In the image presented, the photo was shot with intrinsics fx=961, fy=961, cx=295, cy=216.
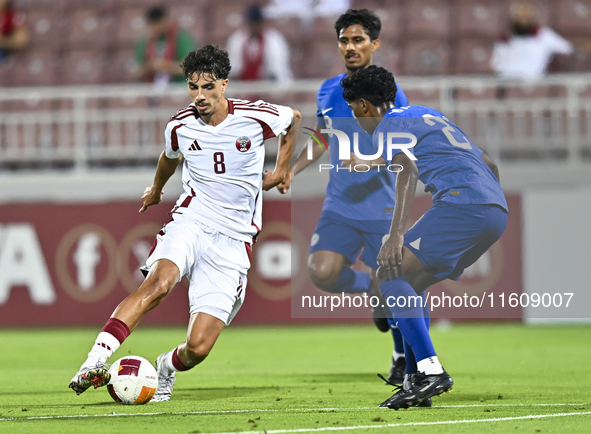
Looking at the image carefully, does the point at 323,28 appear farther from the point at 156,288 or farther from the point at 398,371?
the point at 156,288

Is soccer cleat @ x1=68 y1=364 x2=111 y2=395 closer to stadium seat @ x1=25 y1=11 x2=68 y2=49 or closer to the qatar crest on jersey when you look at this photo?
the qatar crest on jersey

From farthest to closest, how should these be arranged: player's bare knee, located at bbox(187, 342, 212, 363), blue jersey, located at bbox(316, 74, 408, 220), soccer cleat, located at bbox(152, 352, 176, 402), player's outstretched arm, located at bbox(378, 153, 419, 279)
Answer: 1. blue jersey, located at bbox(316, 74, 408, 220)
2. soccer cleat, located at bbox(152, 352, 176, 402)
3. player's bare knee, located at bbox(187, 342, 212, 363)
4. player's outstretched arm, located at bbox(378, 153, 419, 279)

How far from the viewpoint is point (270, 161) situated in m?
12.6

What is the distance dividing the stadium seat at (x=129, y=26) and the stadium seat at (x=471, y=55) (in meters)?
4.78

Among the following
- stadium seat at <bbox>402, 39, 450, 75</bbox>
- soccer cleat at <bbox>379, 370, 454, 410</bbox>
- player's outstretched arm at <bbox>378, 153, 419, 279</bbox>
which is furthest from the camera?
stadium seat at <bbox>402, 39, 450, 75</bbox>

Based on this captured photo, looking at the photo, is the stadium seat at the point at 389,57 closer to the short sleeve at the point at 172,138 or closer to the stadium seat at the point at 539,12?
the stadium seat at the point at 539,12

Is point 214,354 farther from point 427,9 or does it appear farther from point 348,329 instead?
point 427,9

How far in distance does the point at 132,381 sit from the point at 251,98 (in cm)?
771

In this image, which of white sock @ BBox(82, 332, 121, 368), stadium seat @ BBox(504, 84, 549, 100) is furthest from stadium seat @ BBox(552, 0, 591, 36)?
white sock @ BBox(82, 332, 121, 368)

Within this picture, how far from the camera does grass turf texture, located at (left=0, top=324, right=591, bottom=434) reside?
4.79 meters

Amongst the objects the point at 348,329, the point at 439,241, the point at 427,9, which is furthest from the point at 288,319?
the point at 439,241

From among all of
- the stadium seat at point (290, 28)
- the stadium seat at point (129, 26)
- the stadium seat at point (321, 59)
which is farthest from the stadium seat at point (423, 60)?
the stadium seat at point (129, 26)

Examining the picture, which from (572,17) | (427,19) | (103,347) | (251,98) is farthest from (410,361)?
(572,17)

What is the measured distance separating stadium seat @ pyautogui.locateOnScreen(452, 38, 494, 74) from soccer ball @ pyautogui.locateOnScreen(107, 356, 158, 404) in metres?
9.38
